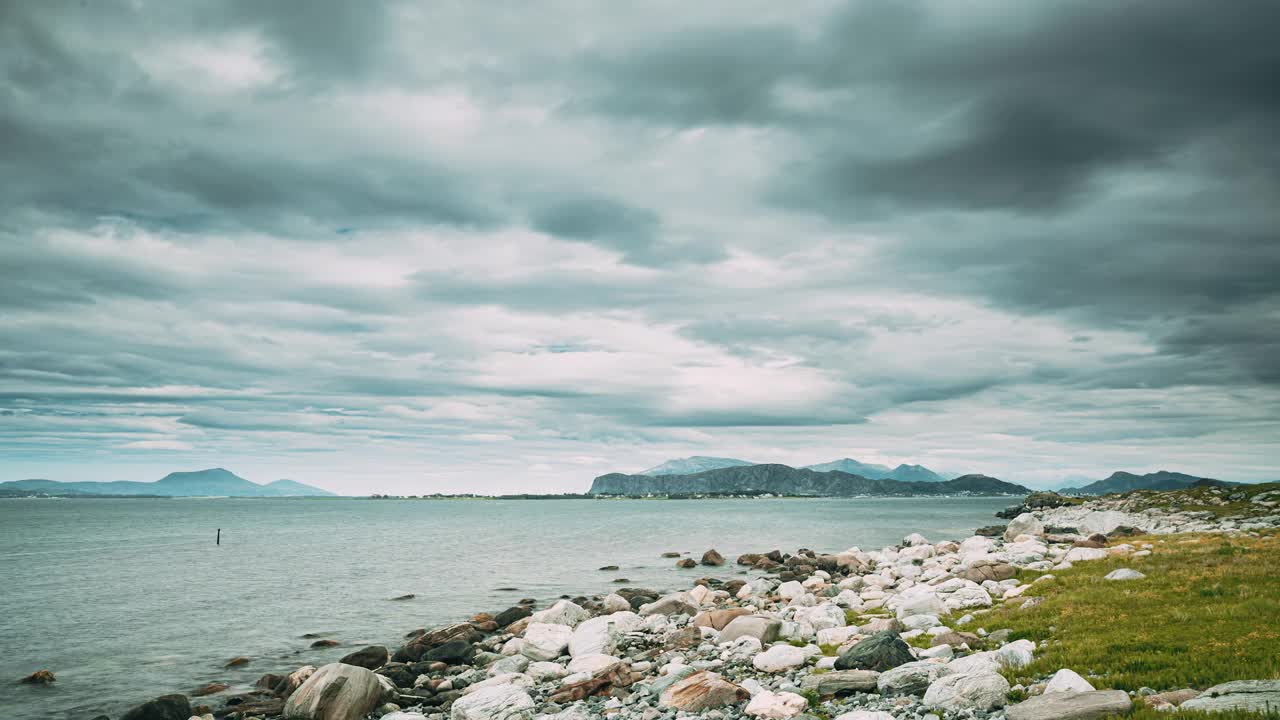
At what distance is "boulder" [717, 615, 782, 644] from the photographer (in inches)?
832

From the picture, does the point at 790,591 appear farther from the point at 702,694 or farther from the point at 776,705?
the point at 776,705

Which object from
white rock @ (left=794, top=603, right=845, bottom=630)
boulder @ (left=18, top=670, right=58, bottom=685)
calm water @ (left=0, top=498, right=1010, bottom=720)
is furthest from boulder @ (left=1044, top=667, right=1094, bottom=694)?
boulder @ (left=18, top=670, right=58, bottom=685)

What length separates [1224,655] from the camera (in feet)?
40.9

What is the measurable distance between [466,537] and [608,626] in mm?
80248

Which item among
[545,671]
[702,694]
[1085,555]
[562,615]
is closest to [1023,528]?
[1085,555]

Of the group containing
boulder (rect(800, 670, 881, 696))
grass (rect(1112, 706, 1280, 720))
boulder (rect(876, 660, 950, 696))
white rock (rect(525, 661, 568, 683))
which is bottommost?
white rock (rect(525, 661, 568, 683))

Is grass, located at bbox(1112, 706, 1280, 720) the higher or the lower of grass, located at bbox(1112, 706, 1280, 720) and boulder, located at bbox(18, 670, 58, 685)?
the higher

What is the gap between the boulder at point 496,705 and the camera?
54.3ft

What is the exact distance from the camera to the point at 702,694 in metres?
15.1

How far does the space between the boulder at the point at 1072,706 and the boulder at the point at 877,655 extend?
4.39 metres

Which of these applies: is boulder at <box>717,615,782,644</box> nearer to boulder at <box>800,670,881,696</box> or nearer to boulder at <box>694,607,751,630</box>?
boulder at <box>694,607,751,630</box>

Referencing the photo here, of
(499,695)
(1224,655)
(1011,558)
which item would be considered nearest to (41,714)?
(499,695)

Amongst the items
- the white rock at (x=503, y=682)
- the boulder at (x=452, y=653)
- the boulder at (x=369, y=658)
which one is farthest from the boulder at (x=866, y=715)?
the boulder at (x=369, y=658)

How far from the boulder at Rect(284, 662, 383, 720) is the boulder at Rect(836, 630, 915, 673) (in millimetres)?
12158
